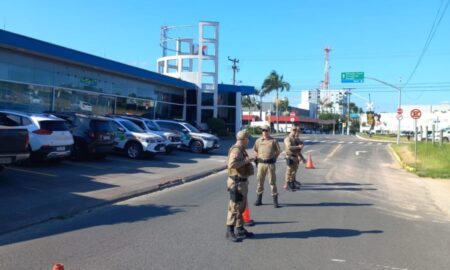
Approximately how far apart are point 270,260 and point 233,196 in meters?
1.44

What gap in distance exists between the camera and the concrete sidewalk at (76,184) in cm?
942

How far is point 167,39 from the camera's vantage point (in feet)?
173

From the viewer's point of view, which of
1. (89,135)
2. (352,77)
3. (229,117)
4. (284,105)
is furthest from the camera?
(284,105)

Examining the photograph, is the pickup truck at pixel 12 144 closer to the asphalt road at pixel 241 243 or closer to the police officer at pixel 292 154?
the asphalt road at pixel 241 243

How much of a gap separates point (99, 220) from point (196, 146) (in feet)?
58.8

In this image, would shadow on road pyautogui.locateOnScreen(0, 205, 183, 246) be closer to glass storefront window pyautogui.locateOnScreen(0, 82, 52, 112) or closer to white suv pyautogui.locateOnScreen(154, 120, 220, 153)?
glass storefront window pyautogui.locateOnScreen(0, 82, 52, 112)

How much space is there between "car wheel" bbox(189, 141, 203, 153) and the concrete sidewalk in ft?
21.1

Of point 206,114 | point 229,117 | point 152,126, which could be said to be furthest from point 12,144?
point 229,117

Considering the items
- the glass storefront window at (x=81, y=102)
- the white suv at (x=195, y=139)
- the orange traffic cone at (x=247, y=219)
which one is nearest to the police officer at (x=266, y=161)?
the orange traffic cone at (x=247, y=219)

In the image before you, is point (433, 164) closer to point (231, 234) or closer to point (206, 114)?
point (231, 234)

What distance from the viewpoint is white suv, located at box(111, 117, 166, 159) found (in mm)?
20375

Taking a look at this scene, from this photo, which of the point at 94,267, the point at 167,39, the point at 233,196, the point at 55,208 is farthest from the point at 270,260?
the point at 167,39

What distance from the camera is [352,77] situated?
45.9m

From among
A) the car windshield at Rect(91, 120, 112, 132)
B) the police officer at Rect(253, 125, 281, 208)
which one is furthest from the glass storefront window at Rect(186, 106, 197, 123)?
the police officer at Rect(253, 125, 281, 208)
